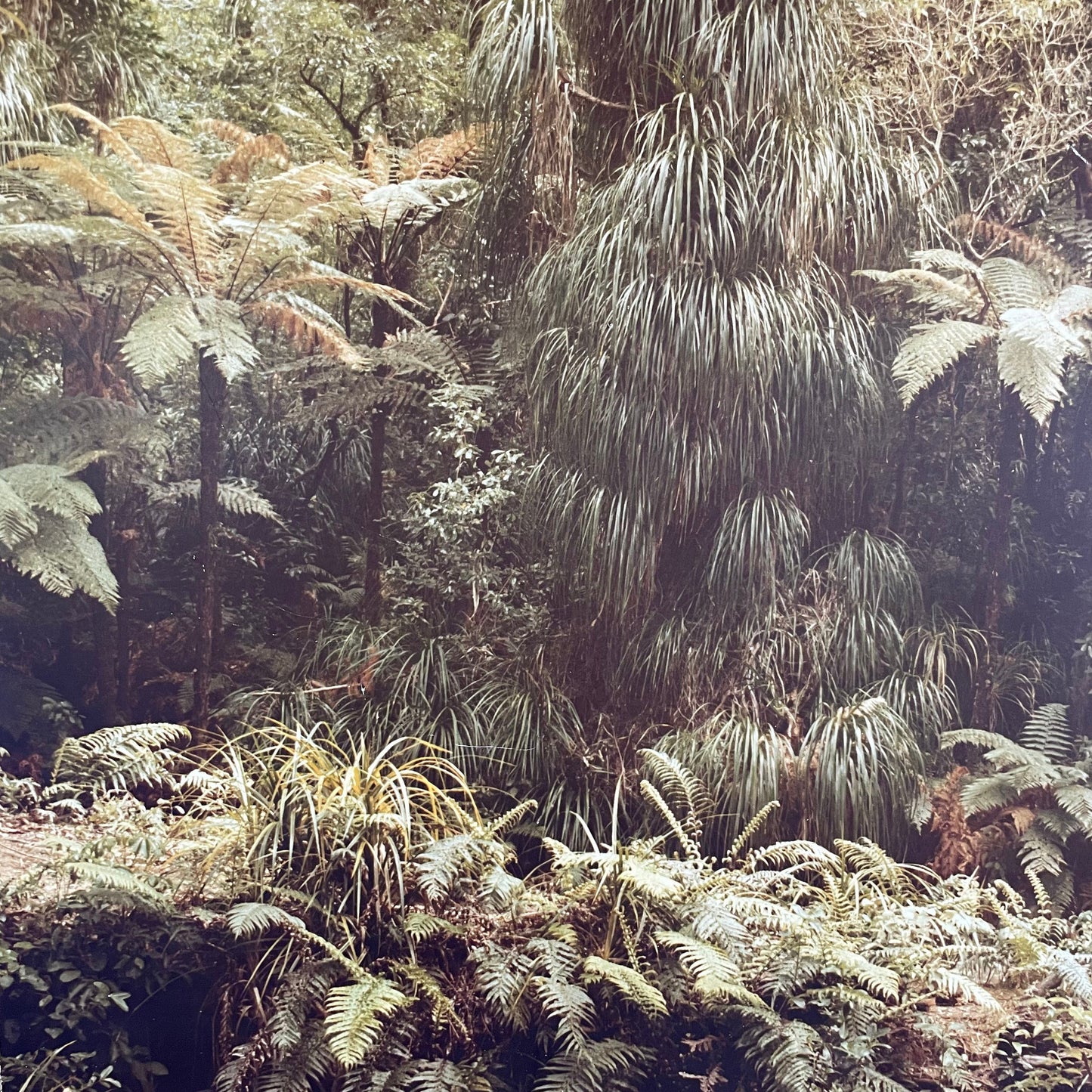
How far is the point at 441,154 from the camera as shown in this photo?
3186 mm

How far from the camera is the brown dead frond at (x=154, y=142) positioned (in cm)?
279

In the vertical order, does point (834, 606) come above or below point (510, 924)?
above

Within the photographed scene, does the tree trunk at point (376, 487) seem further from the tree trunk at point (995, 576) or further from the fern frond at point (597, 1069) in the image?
the tree trunk at point (995, 576)

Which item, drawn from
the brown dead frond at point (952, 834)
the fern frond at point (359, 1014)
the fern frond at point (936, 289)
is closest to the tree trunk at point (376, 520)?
the fern frond at point (359, 1014)

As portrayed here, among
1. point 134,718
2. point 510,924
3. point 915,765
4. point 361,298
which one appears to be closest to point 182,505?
point 134,718

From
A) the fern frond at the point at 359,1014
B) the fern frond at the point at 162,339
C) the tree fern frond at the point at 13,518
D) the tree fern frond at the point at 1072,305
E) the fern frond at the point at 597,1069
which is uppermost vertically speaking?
the tree fern frond at the point at 1072,305

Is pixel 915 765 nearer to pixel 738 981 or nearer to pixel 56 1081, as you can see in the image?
pixel 738 981

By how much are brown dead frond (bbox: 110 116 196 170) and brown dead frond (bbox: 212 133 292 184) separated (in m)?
0.18

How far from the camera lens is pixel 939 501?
288 centimetres

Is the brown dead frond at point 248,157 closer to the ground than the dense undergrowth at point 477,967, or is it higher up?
higher up

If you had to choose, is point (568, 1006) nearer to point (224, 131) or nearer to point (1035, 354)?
point (1035, 354)

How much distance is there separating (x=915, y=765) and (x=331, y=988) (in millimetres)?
1653

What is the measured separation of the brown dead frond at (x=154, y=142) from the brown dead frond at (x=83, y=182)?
175 mm

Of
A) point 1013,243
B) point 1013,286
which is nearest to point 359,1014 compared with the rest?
point 1013,286
